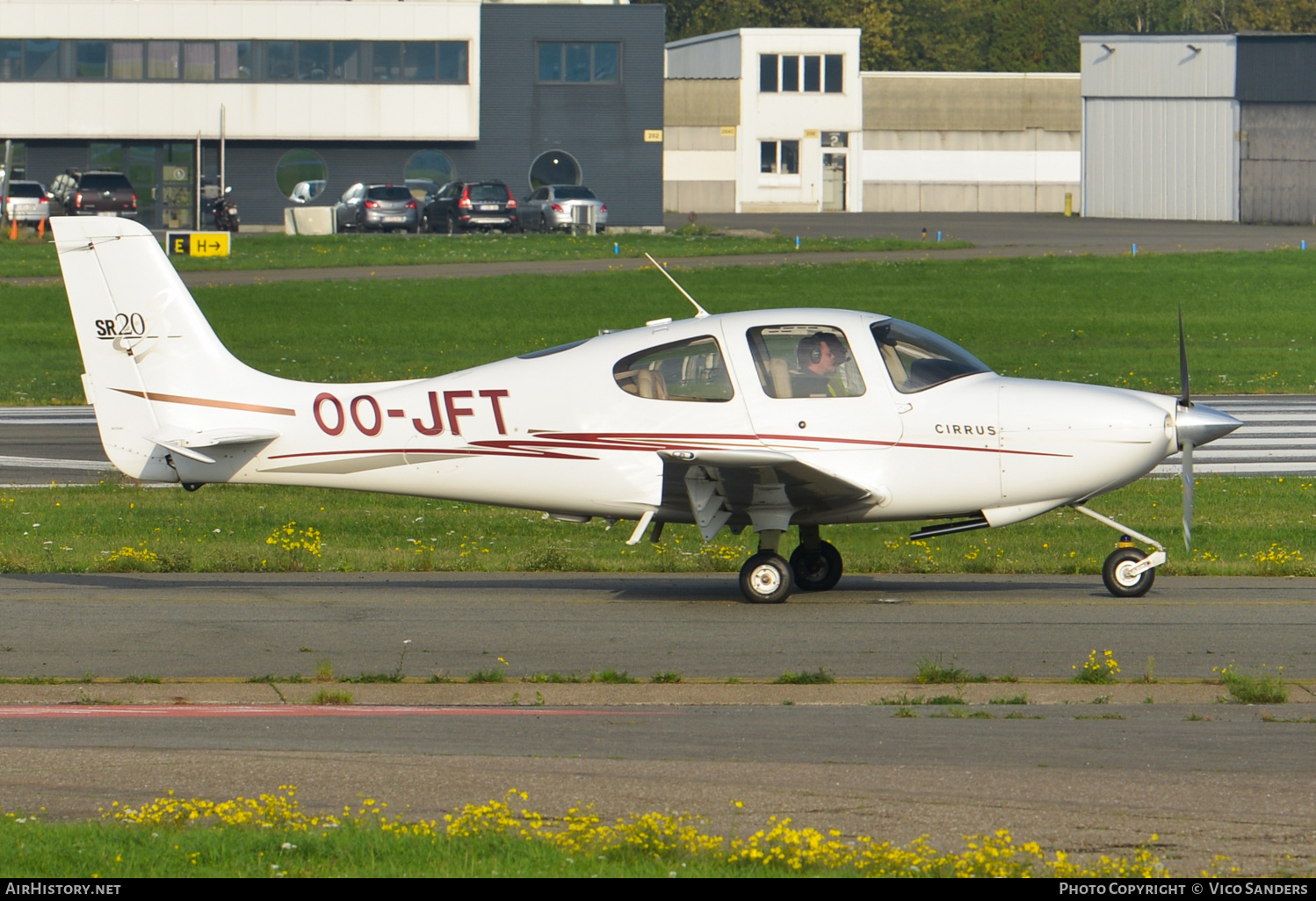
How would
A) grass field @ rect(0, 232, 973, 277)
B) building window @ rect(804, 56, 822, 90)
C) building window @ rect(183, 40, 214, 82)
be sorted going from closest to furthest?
grass field @ rect(0, 232, 973, 277)
building window @ rect(183, 40, 214, 82)
building window @ rect(804, 56, 822, 90)

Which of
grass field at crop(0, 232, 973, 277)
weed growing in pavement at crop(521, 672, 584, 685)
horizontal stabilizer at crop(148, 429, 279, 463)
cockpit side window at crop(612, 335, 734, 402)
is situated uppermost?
grass field at crop(0, 232, 973, 277)

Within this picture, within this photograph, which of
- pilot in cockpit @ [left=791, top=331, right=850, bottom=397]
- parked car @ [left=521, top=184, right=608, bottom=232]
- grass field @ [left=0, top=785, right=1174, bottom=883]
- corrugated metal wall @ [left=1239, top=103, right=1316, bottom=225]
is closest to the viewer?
grass field @ [left=0, top=785, right=1174, bottom=883]

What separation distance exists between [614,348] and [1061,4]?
116393mm

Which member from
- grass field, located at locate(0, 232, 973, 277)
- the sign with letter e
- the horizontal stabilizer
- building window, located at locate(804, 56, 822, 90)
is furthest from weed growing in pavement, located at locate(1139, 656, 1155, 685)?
building window, located at locate(804, 56, 822, 90)

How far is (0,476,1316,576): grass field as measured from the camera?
14.6m

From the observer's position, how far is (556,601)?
13.1m

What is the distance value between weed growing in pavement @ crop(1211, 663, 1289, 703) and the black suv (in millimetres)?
52499

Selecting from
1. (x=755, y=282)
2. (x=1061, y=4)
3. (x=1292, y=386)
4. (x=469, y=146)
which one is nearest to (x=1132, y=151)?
(x=469, y=146)

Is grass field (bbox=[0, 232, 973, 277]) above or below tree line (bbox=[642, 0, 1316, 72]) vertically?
below

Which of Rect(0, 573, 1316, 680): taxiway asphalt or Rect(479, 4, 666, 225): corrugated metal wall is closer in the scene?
Rect(0, 573, 1316, 680): taxiway asphalt

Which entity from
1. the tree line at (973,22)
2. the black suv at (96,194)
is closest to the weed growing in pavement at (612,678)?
the black suv at (96,194)

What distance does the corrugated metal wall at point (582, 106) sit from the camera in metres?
63.8

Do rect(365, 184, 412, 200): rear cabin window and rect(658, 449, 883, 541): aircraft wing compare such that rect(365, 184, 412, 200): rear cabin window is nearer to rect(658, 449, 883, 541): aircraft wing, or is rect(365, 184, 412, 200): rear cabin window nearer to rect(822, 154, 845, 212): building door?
rect(822, 154, 845, 212): building door

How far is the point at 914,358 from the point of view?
12555 millimetres
